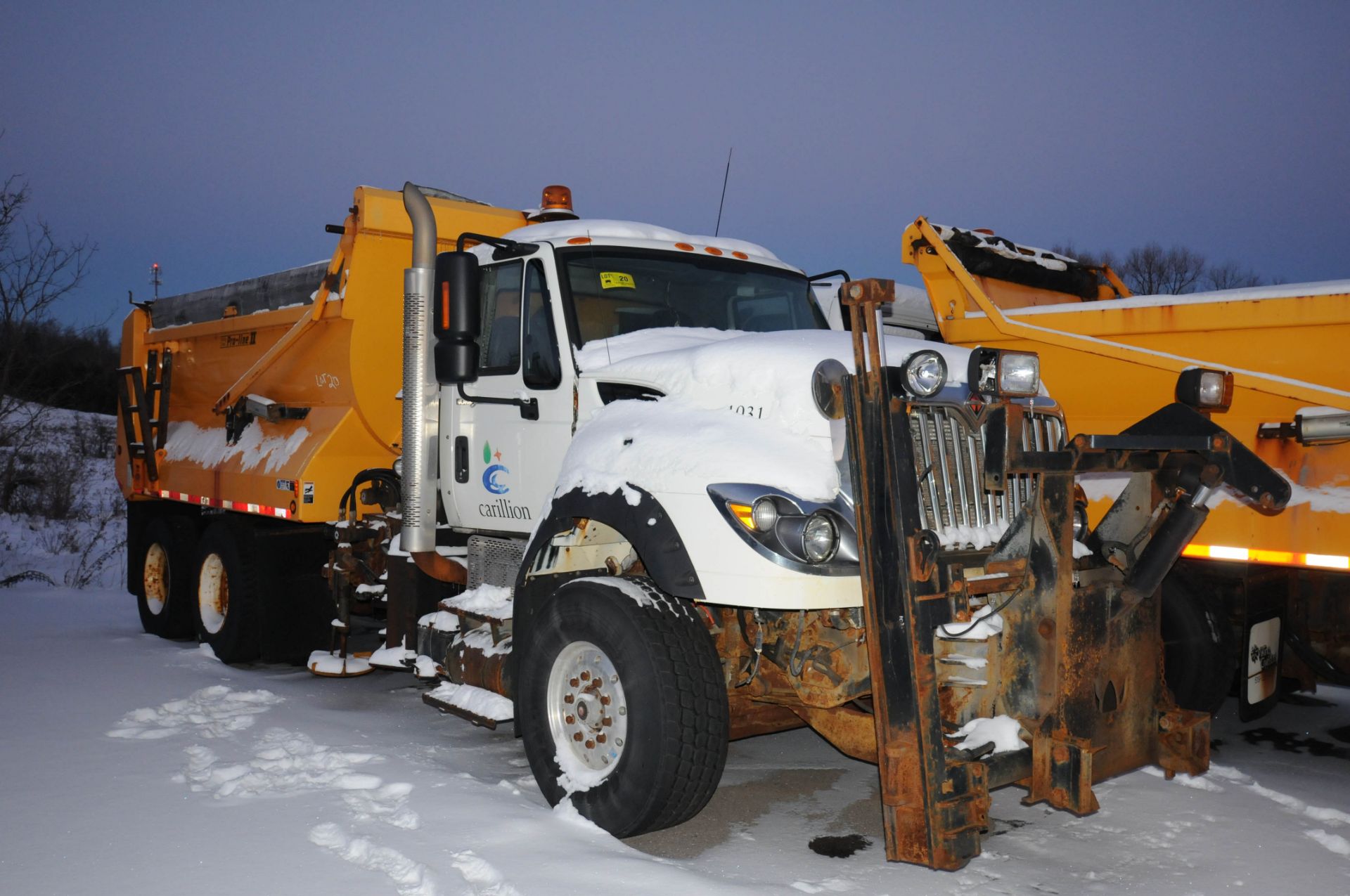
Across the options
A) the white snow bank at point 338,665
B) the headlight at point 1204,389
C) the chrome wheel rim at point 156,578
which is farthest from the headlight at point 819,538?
the chrome wheel rim at point 156,578

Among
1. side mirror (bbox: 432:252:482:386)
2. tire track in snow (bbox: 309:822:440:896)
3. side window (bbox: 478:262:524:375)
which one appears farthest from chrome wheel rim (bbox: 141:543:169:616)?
tire track in snow (bbox: 309:822:440:896)

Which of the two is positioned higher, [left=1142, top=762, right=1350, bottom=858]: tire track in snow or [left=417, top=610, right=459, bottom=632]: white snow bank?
[left=417, top=610, right=459, bottom=632]: white snow bank

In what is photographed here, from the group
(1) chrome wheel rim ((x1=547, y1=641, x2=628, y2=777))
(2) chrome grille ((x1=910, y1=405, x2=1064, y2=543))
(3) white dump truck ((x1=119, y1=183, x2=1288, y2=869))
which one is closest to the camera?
(3) white dump truck ((x1=119, y1=183, x2=1288, y2=869))

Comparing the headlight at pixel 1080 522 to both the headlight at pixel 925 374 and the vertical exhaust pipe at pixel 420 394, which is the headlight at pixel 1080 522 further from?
the vertical exhaust pipe at pixel 420 394

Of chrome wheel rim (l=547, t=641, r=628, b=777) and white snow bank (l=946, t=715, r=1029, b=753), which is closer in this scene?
white snow bank (l=946, t=715, r=1029, b=753)

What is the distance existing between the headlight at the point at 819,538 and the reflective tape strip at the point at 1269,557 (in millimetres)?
1916

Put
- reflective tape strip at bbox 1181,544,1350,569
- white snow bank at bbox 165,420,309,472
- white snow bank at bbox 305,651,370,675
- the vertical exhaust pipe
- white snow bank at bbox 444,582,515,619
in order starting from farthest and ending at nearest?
white snow bank at bbox 165,420,309,472 < white snow bank at bbox 305,651,370,675 < the vertical exhaust pipe < white snow bank at bbox 444,582,515,619 < reflective tape strip at bbox 1181,544,1350,569

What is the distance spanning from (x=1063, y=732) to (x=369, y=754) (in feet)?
10.5

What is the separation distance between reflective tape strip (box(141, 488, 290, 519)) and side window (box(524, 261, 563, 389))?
2.76 metres

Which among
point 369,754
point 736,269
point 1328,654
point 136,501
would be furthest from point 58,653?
point 1328,654

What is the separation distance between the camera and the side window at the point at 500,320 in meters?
5.63

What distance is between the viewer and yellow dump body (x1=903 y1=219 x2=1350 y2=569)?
5094 millimetres

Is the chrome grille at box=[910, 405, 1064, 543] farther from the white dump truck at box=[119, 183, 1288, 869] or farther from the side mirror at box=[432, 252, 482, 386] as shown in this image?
the side mirror at box=[432, 252, 482, 386]

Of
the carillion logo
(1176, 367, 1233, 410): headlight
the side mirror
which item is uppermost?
the side mirror
